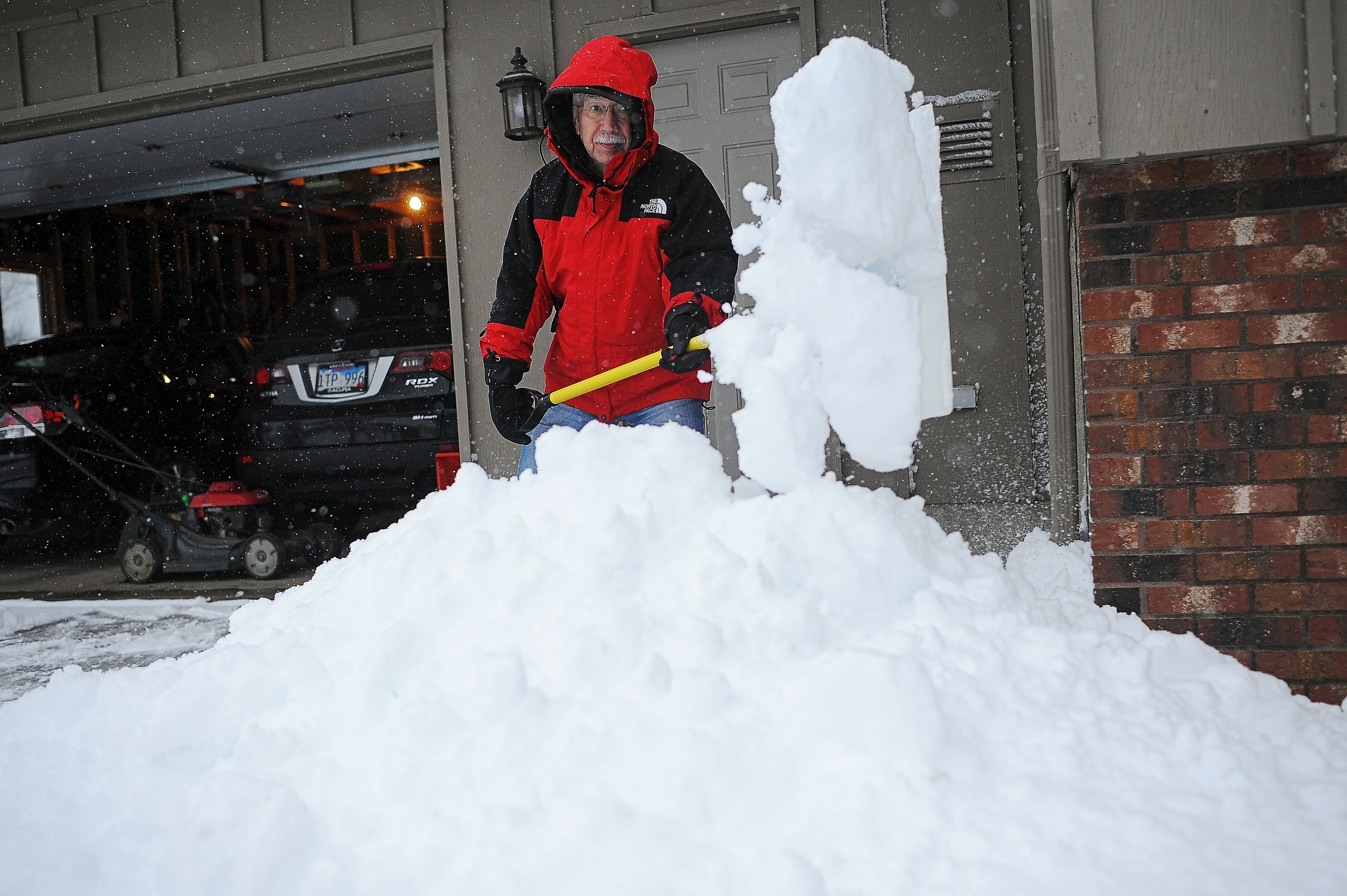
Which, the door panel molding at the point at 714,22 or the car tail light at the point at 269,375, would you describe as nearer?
the door panel molding at the point at 714,22

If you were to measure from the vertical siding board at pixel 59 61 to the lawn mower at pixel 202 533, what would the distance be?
2.04 m

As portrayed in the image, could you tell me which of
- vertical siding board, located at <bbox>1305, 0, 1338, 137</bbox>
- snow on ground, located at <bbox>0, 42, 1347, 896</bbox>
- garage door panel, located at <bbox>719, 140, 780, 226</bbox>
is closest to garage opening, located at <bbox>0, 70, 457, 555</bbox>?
garage door panel, located at <bbox>719, 140, 780, 226</bbox>

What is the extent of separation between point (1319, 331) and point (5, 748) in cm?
317

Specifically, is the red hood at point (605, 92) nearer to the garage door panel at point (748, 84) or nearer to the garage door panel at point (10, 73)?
the garage door panel at point (748, 84)

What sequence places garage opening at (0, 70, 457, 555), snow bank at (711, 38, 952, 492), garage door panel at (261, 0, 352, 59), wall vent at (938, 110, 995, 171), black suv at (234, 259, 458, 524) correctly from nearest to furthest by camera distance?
snow bank at (711, 38, 952, 492)
wall vent at (938, 110, 995, 171)
garage door panel at (261, 0, 352, 59)
black suv at (234, 259, 458, 524)
garage opening at (0, 70, 457, 555)

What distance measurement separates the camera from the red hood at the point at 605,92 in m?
3.01

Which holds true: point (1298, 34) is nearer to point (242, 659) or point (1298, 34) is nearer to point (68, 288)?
point (242, 659)

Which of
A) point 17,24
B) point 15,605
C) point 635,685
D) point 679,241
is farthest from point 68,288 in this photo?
point 635,685

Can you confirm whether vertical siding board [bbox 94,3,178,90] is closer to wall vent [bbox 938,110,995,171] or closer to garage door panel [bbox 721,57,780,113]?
garage door panel [bbox 721,57,780,113]

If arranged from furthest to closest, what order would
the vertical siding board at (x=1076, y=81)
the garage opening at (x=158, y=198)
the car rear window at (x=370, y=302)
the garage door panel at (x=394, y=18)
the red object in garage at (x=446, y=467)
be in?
the garage opening at (x=158, y=198)
the car rear window at (x=370, y=302)
the red object in garage at (x=446, y=467)
the garage door panel at (x=394, y=18)
the vertical siding board at (x=1076, y=81)

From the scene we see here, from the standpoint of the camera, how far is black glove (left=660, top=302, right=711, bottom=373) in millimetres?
2654

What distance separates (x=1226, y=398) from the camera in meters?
2.45

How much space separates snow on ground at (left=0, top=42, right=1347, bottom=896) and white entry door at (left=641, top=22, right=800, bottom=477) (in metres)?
2.96

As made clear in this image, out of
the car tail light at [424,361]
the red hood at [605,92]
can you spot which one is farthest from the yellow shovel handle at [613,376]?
the car tail light at [424,361]
